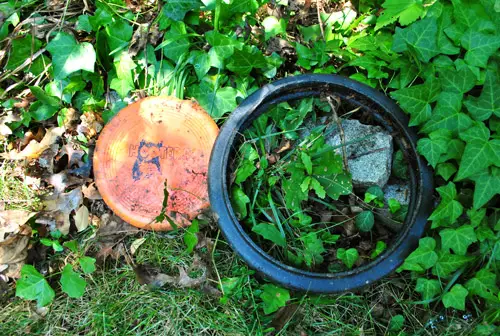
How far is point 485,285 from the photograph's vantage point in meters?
2.18

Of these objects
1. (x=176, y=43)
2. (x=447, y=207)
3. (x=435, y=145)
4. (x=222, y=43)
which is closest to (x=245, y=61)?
(x=222, y=43)

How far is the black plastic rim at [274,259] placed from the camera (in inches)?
87.7

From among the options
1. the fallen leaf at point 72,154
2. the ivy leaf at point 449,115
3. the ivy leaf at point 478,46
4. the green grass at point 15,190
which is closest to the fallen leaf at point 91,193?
the fallen leaf at point 72,154

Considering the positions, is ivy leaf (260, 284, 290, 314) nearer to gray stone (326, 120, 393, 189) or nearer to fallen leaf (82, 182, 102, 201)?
gray stone (326, 120, 393, 189)

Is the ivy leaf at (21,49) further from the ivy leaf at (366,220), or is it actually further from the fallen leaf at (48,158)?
the ivy leaf at (366,220)

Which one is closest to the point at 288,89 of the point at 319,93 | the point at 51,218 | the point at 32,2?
the point at 319,93

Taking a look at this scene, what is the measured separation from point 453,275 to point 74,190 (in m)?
2.13

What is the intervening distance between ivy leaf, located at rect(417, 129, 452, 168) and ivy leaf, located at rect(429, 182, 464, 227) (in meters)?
0.13

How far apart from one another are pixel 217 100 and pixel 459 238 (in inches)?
58.6

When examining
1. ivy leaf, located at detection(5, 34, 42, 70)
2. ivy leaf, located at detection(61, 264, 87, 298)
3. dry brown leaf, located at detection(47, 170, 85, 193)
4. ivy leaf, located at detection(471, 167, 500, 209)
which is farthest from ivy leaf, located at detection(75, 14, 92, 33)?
ivy leaf, located at detection(471, 167, 500, 209)

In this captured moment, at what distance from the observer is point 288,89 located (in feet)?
8.16

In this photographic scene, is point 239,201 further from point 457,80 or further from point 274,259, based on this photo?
→ point 457,80

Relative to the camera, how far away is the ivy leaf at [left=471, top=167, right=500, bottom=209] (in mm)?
2100

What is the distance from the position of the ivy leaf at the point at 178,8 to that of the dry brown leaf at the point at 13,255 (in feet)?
5.03
